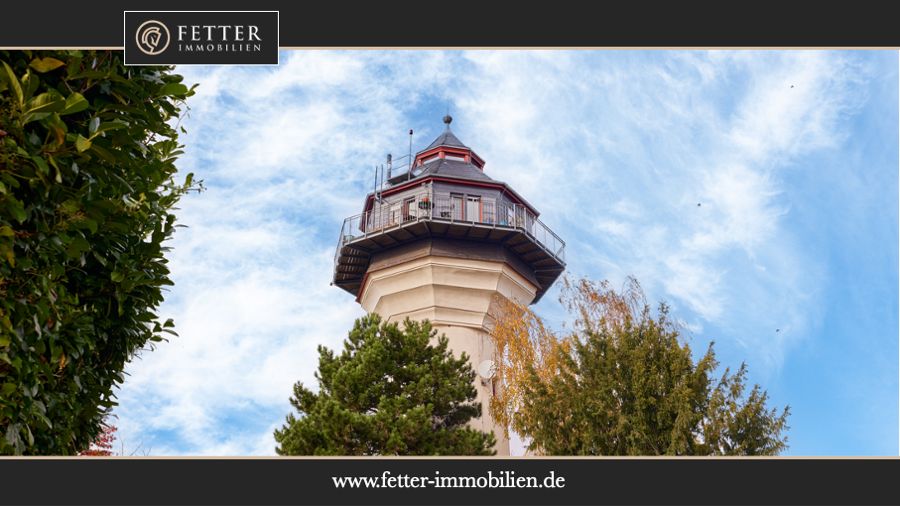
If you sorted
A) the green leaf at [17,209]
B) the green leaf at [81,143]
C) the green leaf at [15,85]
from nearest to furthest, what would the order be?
1. the green leaf at [15,85]
2. the green leaf at [17,209]
3. the green leaf at [81,143]

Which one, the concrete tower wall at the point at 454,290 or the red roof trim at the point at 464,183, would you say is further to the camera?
the red roof trim at the point at 464,183

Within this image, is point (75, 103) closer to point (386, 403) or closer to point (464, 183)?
point (386, 403)

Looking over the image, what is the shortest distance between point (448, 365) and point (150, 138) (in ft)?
42.6

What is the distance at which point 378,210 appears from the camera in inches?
1049

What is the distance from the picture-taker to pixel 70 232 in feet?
16.4

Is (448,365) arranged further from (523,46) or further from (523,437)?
(523,46)

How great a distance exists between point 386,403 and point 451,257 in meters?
7.83
